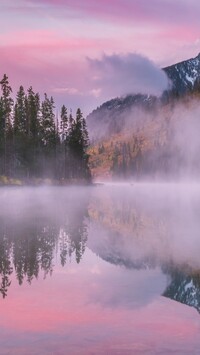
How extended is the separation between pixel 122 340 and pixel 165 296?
381 cm

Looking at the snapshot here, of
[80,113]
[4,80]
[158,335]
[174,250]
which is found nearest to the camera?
[158,335]

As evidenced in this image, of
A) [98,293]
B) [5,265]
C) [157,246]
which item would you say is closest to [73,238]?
[157,246]

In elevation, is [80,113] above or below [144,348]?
above

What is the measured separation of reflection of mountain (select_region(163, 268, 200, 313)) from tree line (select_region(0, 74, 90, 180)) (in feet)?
252

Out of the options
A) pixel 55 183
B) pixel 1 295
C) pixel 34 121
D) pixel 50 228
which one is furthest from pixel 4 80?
pixel 1 295

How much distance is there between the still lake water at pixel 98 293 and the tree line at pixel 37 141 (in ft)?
229

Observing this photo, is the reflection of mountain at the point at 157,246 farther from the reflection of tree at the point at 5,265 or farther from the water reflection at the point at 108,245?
the reflection of tree at the point at 5,265

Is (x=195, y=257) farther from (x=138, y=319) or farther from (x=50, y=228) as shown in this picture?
(x=50, y=228)

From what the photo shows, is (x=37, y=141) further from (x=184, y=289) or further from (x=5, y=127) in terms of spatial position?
(x=184, y=289)

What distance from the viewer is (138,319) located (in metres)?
11.0

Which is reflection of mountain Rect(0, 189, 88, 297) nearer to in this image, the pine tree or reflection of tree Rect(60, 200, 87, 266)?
reflection of tree Rect(60, 200, 87, 266)

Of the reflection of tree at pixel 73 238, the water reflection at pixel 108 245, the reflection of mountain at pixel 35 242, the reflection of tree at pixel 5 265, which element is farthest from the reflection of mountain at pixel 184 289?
the reflection of tree at pixel 73 238

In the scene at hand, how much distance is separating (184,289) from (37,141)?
340 ft

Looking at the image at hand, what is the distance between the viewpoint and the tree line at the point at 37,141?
99556 millimetres
